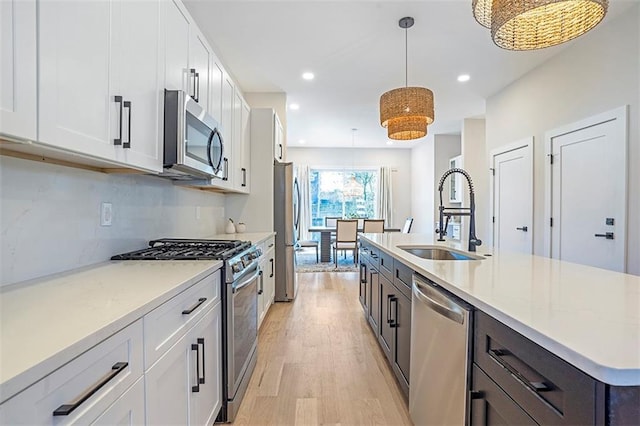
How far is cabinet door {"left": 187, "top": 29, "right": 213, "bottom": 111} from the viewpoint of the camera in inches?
82.0

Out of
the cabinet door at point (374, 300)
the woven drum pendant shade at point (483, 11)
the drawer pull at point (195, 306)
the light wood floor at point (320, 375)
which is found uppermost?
the woven drum pendant shade at point (483, 11)

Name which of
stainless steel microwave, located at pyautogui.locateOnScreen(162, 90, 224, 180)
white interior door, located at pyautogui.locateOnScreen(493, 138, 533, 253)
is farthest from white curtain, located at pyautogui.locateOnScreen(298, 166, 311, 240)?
stainless steel microwave, located at pyautogui.locateOnScreen(162, 90, 224, 180)

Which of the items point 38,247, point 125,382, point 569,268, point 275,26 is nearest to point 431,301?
point 569,268

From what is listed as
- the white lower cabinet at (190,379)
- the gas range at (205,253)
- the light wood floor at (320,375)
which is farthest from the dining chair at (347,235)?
the white lower cabinet at (190,379)

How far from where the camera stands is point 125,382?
34.7 inches

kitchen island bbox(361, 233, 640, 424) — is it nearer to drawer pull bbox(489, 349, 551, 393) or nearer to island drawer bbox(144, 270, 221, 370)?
drawer pull bbox(489, 349, 551, 393)

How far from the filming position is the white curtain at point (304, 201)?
28.7 feet

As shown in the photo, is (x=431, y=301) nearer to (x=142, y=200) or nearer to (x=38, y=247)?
(x=38, y=247)

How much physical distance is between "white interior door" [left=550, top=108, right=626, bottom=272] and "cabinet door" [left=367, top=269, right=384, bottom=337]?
2227 millimetres

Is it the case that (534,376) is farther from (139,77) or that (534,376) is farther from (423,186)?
(423,186)

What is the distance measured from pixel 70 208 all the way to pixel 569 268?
230 cm

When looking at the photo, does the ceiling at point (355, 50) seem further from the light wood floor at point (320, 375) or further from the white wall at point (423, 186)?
the light wood floor at point (320, 375)

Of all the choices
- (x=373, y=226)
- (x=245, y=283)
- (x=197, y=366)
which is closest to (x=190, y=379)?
(x=197, y=366)

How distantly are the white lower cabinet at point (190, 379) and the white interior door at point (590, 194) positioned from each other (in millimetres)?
3491
